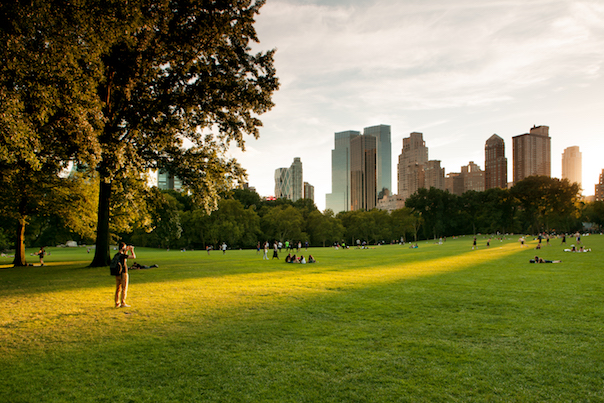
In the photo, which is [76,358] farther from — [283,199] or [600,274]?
Answer: [283,199]

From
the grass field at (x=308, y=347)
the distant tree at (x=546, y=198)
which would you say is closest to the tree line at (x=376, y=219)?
the distant tree at (x=546, y=198)

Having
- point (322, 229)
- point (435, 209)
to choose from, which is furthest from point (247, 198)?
point (435, 209)

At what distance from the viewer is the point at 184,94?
78.3 ft

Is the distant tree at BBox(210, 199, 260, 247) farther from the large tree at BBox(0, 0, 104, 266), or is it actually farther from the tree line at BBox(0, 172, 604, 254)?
the large tree at BBox(0, 0, 104, 266)

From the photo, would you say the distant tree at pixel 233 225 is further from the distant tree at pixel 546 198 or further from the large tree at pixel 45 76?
the distant tree at pixel 546 198

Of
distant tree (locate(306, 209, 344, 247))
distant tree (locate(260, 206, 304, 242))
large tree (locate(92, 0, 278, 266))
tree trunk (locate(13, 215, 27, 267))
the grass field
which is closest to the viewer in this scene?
the grass field

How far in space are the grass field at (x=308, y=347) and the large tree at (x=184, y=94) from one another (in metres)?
13.1

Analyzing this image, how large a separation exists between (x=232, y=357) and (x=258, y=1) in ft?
77.6

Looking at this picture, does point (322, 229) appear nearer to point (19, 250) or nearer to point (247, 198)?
point (247, 198)

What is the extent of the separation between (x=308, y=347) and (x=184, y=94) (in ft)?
68.8

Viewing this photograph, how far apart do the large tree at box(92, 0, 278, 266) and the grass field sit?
13.1 meters

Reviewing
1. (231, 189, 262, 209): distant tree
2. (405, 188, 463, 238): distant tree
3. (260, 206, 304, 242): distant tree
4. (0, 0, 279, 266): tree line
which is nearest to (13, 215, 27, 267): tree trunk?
(0, 0, 279, 266): tree line

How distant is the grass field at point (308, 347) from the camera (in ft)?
17.1

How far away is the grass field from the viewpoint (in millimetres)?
5223
